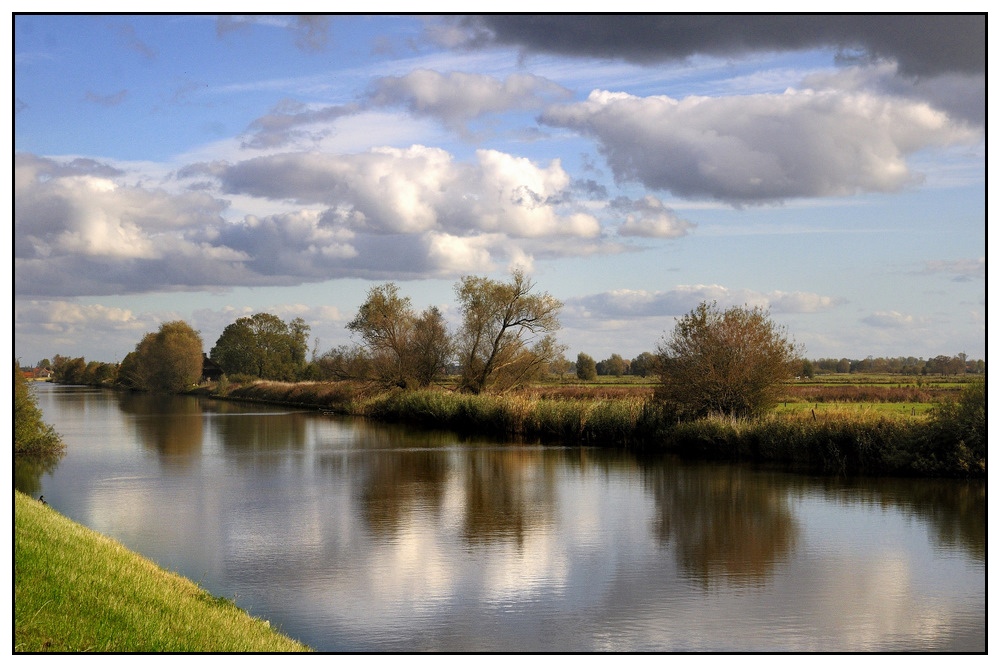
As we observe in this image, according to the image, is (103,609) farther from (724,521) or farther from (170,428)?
(170,428)

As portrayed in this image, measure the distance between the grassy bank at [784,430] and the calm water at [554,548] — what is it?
101cm

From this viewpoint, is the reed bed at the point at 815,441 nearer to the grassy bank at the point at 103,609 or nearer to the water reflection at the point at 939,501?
the water reflection at the point at 939,501

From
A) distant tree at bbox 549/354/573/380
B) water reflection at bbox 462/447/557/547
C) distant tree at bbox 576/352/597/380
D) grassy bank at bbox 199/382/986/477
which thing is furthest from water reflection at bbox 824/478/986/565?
distant tree at bbox 576/352/597/380

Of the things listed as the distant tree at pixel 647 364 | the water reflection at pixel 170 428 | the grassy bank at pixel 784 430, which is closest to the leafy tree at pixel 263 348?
the water reflection at pixel 170 428

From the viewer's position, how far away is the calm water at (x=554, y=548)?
9.05m

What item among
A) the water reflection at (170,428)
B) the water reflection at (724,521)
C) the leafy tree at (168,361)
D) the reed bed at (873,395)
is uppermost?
the leafy tree at (168,361)

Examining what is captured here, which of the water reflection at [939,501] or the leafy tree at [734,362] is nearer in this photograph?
the water reflection at [939,501]

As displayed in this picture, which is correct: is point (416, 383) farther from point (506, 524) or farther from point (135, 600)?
point (135, 600)

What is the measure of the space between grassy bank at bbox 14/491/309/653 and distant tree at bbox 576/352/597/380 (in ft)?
179

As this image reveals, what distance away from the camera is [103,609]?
7207mm

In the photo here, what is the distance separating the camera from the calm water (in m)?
9.05

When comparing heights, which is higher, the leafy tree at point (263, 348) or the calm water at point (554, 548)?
the leafy tree at point (263, 348)

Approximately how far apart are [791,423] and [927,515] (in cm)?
712

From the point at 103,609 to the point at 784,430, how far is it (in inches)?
704
